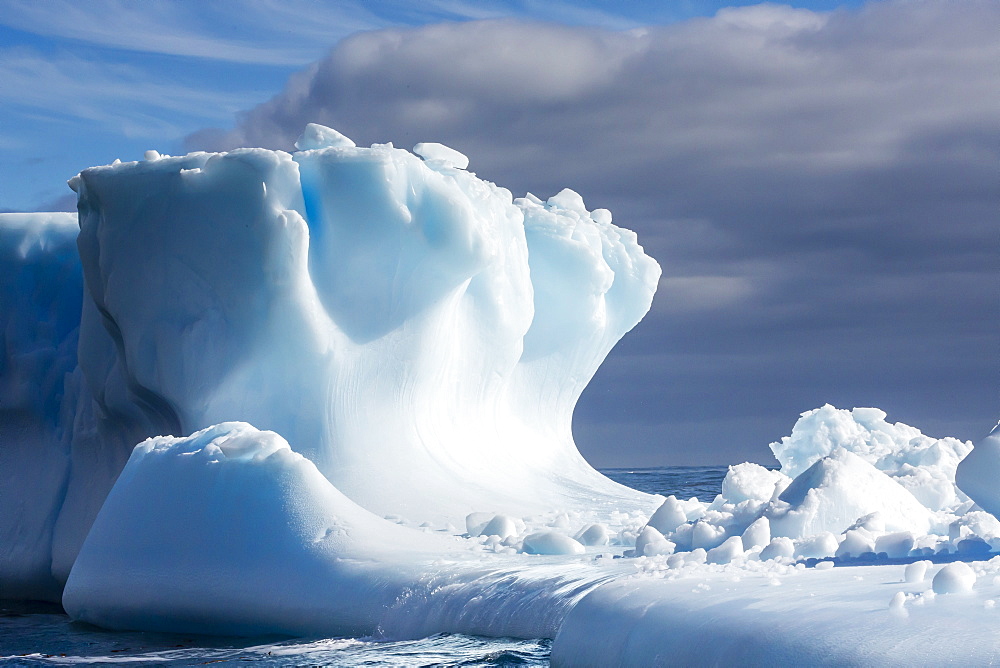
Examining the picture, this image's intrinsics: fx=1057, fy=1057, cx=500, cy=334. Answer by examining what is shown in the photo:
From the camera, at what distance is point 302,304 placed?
921 centimetres

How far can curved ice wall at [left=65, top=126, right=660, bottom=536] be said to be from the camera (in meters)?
9.10

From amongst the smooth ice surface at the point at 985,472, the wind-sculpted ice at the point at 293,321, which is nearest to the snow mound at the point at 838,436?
the wind-sculpted ice at the point at 293,321

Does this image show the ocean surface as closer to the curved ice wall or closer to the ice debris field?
the ice debris field

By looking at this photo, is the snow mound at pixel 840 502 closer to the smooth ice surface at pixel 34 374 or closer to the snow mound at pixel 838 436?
the snow mound at pixel 838 436

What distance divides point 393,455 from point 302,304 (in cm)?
159

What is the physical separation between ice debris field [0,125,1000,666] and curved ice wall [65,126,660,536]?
0.02 meters

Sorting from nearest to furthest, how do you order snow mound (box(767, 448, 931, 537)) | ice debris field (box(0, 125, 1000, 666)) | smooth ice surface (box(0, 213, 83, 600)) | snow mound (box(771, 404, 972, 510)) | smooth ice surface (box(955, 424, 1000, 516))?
1. ice debris field (box(0, 125, 1000, 666))
2. smooth ice surface (box(955, 424, 1000, 516))
3. snow mound (box(767, 448, 931, 537))
4. smooth ice surface (box(0, 213, 83, 600))
5. snow mound (box(771, 404, 972, 510))

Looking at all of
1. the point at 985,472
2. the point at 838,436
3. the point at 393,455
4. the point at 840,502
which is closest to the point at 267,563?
the point at 393,455

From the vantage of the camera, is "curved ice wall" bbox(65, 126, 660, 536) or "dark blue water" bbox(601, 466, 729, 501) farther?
"dark blue water" bbox(601, 466, 729, 501)

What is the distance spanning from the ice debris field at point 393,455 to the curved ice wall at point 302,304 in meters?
0.02

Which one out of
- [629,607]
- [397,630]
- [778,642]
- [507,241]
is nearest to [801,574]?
[629,607]

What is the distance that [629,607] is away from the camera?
409 centimetres

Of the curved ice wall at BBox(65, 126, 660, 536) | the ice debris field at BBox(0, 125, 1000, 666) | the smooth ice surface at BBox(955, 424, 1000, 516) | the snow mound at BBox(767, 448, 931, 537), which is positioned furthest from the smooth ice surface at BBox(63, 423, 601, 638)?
A: the smooth ice surface at BBox(955, 424, 1000, 516)

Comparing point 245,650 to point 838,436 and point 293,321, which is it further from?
point 838,436
